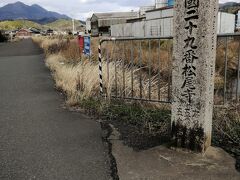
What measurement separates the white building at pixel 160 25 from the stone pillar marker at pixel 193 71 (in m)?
31.0

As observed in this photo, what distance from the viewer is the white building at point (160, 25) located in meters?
38.9

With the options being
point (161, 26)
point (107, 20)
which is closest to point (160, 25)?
point (161, 26)

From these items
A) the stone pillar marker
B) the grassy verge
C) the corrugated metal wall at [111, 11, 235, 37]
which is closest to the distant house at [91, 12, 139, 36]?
the corrugated metal wall at [111, 11, 235, 37]

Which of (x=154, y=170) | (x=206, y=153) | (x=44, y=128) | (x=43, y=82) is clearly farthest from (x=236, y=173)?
(x=43, y=82)

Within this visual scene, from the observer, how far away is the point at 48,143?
5.20 meters

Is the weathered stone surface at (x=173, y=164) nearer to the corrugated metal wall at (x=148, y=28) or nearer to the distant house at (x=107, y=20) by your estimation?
the corrugated metal wall at (x=148, y=28)

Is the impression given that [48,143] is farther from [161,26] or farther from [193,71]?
[161,26]

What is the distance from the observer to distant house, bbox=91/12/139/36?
7856 cm

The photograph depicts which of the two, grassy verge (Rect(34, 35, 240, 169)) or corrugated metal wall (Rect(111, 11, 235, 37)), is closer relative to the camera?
grassy verge (Rect(34, 35, 240, 169))

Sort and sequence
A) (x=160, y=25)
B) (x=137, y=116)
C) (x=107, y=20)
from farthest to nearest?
(x=107, y=20), (x=160, y=25), (x=137, y=116)

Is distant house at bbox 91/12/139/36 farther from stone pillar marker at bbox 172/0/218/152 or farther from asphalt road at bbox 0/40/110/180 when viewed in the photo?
stone pillar marker at bbox 172/0/218/152

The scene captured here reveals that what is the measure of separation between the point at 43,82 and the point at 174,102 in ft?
25.4

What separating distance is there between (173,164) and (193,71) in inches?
50.4

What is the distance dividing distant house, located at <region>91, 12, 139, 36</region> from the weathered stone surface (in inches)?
Answer: 2914
